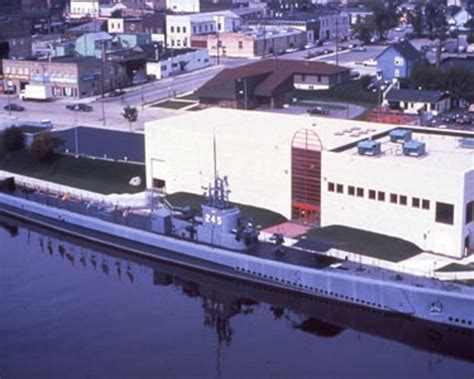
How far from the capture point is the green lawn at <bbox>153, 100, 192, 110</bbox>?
161ft

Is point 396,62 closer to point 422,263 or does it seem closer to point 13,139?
point 13,139

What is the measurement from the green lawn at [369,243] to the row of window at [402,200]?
3.46 feet

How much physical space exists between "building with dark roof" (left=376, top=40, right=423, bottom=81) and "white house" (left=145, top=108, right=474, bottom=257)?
71.1 feet

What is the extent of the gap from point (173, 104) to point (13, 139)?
12.3 m

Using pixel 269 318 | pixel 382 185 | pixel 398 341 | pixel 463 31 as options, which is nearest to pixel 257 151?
pixel 382 185

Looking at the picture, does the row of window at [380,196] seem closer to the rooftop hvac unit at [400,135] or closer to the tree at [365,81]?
the rooftop hvac unit at [400,135]

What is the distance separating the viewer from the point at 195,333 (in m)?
22.2

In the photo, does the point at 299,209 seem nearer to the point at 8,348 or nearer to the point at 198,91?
the point at 8,348

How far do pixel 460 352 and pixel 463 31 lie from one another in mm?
59423

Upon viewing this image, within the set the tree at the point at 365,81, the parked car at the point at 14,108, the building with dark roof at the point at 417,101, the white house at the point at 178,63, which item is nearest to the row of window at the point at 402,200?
the building with dark roof at the point at 417,101

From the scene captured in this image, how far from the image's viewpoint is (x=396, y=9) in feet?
264

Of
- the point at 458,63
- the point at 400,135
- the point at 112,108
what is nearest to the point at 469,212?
the point at 400,135

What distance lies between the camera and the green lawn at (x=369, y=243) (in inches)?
→ 1001

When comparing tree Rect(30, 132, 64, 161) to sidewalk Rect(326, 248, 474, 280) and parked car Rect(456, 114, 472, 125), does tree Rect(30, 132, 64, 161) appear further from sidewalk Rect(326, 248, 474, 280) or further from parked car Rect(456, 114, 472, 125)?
Result: parked car Rect(456, 114, 472, 125)
